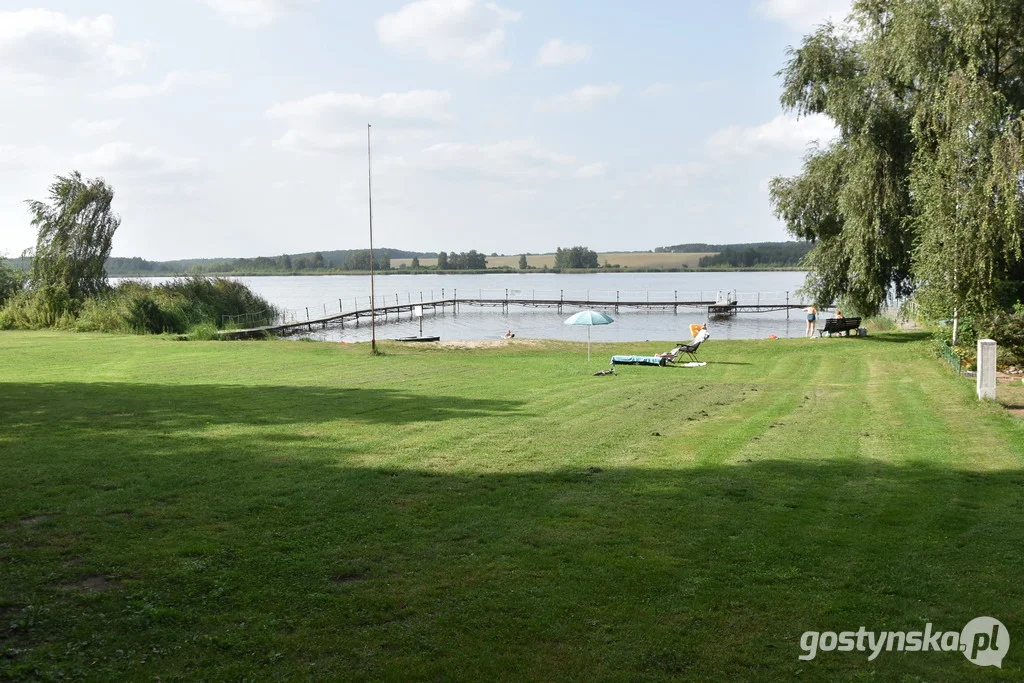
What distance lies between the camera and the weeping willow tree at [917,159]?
21.1 m

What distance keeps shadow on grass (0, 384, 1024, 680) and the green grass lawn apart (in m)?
0.03

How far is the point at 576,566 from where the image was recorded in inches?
247

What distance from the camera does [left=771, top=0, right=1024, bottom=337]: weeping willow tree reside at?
830 inches

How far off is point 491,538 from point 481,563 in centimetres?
60

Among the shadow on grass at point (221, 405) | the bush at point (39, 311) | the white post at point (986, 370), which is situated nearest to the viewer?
the shadow on grass at point (221, 405)

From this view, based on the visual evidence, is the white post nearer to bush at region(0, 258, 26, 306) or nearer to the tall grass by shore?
the tall grass by shore

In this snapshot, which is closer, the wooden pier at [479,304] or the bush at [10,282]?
the bush at [10,282]

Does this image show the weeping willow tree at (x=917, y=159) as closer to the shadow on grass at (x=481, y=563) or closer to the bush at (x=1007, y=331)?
the bush at (x=1007, y=331)

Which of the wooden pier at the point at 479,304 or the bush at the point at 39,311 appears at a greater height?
the bush at the point at 39,311

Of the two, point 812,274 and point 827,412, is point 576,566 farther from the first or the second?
point 812,274

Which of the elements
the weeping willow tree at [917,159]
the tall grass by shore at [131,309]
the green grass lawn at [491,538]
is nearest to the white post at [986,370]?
the green grass lawn at [491,538]

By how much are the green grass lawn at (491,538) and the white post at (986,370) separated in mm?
2475

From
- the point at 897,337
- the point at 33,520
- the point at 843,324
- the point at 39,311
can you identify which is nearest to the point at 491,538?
the point at 33,520

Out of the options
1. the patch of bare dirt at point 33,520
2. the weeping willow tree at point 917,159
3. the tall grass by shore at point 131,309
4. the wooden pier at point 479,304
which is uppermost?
the weeping willow tree at point 917,159
